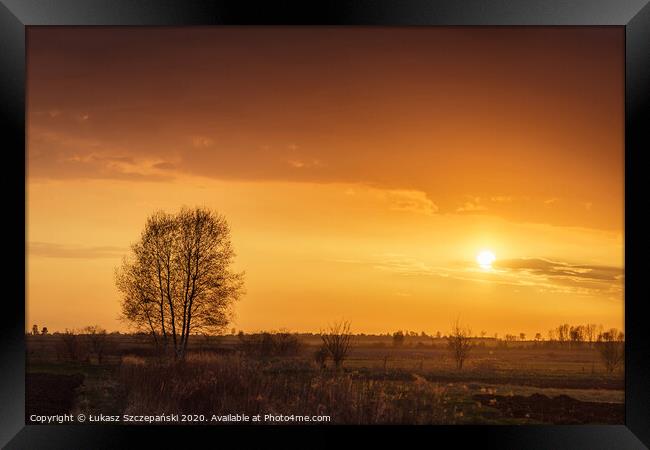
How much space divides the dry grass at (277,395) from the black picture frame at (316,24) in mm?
1860

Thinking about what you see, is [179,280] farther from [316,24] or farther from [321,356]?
[316,24]

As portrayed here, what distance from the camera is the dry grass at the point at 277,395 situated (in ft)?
28.4

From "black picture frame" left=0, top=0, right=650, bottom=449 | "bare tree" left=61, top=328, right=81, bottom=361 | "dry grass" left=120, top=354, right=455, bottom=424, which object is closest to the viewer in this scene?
"black picture frame" left=0, top=0, right=650, bottom=449

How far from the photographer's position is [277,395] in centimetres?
911

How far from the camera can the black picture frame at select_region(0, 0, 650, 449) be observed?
6.57 metres

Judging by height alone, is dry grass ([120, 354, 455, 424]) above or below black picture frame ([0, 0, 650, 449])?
below

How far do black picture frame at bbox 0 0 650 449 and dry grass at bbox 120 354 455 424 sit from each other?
6.10 feet

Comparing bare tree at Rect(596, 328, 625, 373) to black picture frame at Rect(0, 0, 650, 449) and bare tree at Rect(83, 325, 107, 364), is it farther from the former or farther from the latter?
bare tree at Rect(83, 325, 107, 364)

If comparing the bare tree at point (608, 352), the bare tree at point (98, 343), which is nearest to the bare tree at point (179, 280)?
the bare tree at point (98, 343)

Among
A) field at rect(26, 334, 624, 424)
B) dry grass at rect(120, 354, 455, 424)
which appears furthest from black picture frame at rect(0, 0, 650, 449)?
dry grass at rect(120, 354, 455, 424)

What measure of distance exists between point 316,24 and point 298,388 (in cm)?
492

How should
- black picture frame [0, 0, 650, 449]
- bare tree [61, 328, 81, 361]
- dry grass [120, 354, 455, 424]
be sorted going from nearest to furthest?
black picture frame [0, 0, 650, 449], dry grass [120, 354, 455, 424], bare tree [61, 328, 81, 361]

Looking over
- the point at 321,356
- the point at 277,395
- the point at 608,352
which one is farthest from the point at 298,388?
the point at 608,352

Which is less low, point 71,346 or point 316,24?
point 316,24
